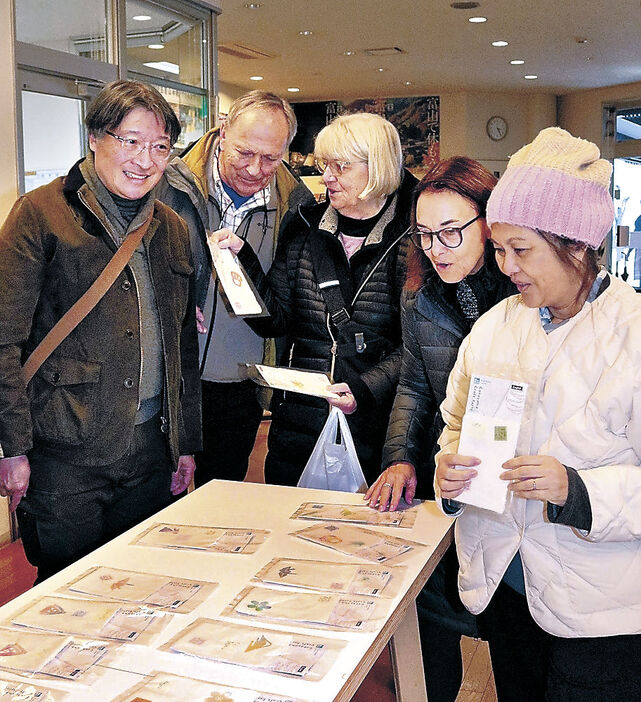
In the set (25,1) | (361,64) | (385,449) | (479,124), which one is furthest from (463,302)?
(479,124)

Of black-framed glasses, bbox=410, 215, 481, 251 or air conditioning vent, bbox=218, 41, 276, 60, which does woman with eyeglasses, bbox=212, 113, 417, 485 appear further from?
air conditioning vent, bbox=218, 41, 276, 60

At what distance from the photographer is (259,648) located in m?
1.37

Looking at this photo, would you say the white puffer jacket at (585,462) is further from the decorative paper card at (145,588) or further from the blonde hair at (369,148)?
the blonde hair at (369,148)

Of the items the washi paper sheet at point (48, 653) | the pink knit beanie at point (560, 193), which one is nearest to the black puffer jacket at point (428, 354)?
the pink knit beanie at point (560, 193)

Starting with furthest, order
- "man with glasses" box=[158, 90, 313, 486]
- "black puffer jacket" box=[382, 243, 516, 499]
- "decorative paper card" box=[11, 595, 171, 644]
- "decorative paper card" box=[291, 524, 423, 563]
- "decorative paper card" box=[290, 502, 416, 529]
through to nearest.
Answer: "man with glasses" box=[158, 90, 313, 486], "black puffer jacket" box=[382, 243, 516, 499], "decorative paper card" box=[290, 502, 416, 529], "decorative paper card" box=[291, 524, 423, 563], "decorative paper card" box=[11, 595, 171, 644]

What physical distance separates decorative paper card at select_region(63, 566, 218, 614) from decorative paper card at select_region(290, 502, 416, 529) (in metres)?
0.45

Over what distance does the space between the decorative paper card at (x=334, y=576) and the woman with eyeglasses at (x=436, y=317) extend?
1.27 feet

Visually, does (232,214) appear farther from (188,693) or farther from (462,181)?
(188,693)

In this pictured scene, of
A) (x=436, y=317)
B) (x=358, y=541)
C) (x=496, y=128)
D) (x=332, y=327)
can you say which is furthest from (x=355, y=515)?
(x=496, y=128)

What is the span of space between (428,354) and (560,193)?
710 mm

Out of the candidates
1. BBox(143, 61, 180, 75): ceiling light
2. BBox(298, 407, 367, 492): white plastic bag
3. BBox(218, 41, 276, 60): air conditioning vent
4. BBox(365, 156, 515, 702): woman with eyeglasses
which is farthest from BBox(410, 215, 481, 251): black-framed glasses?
BBox(218, 41, 276, 60): air conditioning vent

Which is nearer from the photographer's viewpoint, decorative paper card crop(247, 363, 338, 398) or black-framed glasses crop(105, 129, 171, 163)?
black-framed glasses crop(105, 129, 171, 163)

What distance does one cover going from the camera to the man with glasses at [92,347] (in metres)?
2.07

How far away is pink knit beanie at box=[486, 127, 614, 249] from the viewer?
1543mm
